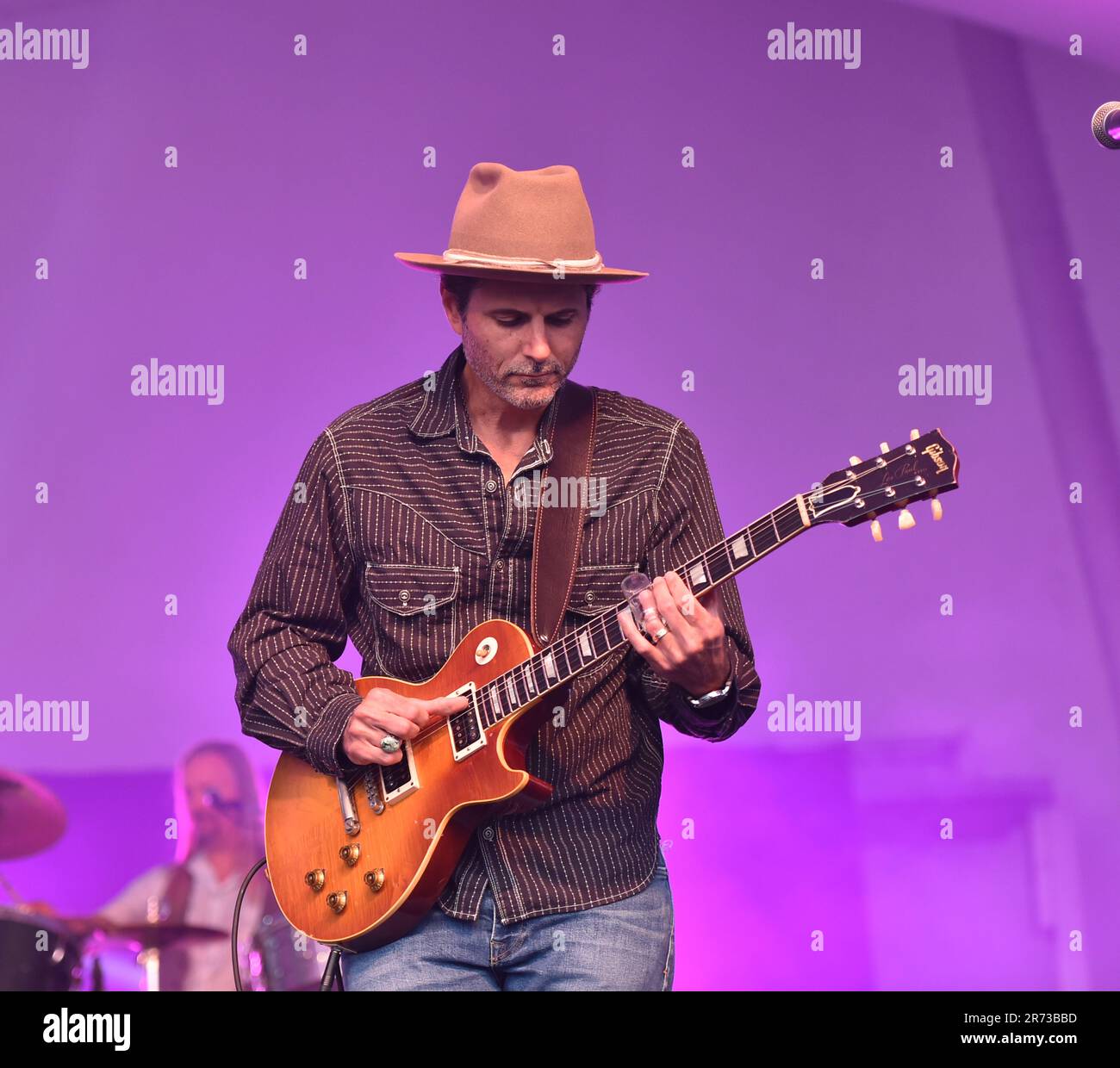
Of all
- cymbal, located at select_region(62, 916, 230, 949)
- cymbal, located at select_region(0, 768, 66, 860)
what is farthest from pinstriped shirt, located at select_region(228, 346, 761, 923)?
cymbal, located at select_region(0, 768, 66, 860)

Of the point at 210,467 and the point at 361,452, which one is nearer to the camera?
the point at 361,452

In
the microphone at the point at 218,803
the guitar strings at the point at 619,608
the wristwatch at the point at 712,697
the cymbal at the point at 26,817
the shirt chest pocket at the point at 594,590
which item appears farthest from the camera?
the microphone at the point at 218,803

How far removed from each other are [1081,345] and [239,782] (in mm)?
2901

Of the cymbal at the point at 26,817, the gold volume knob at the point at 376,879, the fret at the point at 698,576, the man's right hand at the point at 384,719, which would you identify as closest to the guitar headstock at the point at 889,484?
the fret at the point at 698,576

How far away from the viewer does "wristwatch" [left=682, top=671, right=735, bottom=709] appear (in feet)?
9.08

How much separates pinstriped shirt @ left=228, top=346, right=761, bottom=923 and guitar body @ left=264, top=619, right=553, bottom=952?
0.06 metres

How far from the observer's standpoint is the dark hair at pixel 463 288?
3061 mm

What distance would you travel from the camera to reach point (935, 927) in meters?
4.75

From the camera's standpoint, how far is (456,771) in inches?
113

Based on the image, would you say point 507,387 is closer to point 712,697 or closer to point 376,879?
point 712,697

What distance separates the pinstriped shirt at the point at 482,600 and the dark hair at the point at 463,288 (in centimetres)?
17

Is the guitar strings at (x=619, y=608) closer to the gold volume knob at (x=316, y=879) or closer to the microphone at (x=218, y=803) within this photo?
the gold volume knob at (x=316, y=879)
